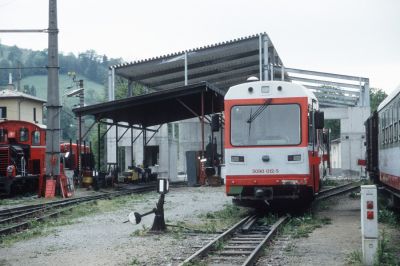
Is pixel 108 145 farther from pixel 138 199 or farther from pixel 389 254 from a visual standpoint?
pixel 389 254

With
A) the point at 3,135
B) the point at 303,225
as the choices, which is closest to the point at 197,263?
the point at 303,225

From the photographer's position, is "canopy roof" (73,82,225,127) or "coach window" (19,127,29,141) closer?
"canopy roof" (73,82,225,127)

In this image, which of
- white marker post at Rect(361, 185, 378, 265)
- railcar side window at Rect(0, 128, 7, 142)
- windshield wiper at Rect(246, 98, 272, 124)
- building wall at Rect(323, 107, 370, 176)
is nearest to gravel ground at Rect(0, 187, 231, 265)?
white marker post at Rect(361, 185, 378, 265)

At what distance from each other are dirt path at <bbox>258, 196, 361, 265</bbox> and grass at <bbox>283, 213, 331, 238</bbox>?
144 millimetres

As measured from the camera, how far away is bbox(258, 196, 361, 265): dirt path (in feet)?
27.7

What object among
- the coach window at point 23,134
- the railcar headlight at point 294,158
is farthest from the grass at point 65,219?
the coach window at point 23,134

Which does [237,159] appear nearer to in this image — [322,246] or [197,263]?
[322,246]

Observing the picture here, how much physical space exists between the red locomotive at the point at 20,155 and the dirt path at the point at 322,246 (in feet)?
48.1

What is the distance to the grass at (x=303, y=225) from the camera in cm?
1123

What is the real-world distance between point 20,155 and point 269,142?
49.3 ft

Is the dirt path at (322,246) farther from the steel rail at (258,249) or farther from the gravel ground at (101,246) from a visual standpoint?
the gravel ground at (101,246)

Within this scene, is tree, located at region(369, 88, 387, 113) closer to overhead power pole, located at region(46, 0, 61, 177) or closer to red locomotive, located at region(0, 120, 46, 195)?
red locomotive, located at region(0, 120, 46, 195)

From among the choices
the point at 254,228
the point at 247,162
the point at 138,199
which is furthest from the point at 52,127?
the point at 254,228

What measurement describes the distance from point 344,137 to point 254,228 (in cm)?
2555
